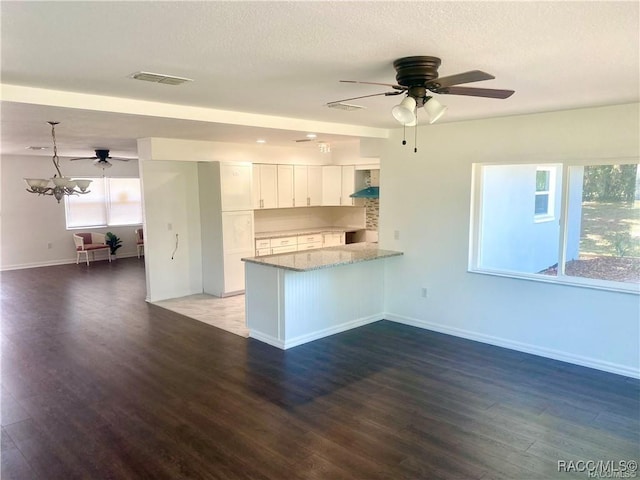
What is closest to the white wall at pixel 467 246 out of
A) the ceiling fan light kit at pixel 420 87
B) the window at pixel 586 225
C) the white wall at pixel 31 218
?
the window at pixel 586 225

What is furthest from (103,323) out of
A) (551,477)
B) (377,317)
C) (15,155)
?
(15,155)

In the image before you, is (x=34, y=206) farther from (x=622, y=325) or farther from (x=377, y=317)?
(x=622, y=325)

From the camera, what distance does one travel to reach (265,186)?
7.39 m

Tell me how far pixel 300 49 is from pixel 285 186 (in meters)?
5.40

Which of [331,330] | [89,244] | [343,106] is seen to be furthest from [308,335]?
[89,244]

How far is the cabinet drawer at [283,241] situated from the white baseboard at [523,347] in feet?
8.01

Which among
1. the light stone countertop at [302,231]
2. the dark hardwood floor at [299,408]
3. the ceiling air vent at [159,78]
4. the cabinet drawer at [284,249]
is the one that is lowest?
the dark hardwood floor at [299,408]

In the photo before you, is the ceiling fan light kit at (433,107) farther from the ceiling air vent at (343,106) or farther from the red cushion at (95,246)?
the red cushion at (95,246)

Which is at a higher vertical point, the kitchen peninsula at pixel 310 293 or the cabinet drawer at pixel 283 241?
the cabinet drawer at pixel 283 241

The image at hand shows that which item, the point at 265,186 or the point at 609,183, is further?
the point at 265,186

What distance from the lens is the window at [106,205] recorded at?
1043cm

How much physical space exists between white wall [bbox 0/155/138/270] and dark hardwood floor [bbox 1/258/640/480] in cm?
520

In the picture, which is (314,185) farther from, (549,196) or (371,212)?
(549,196)

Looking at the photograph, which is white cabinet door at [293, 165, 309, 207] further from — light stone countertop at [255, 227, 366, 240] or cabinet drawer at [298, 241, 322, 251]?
cabinet drawer at [298, 241, 322, 251]
